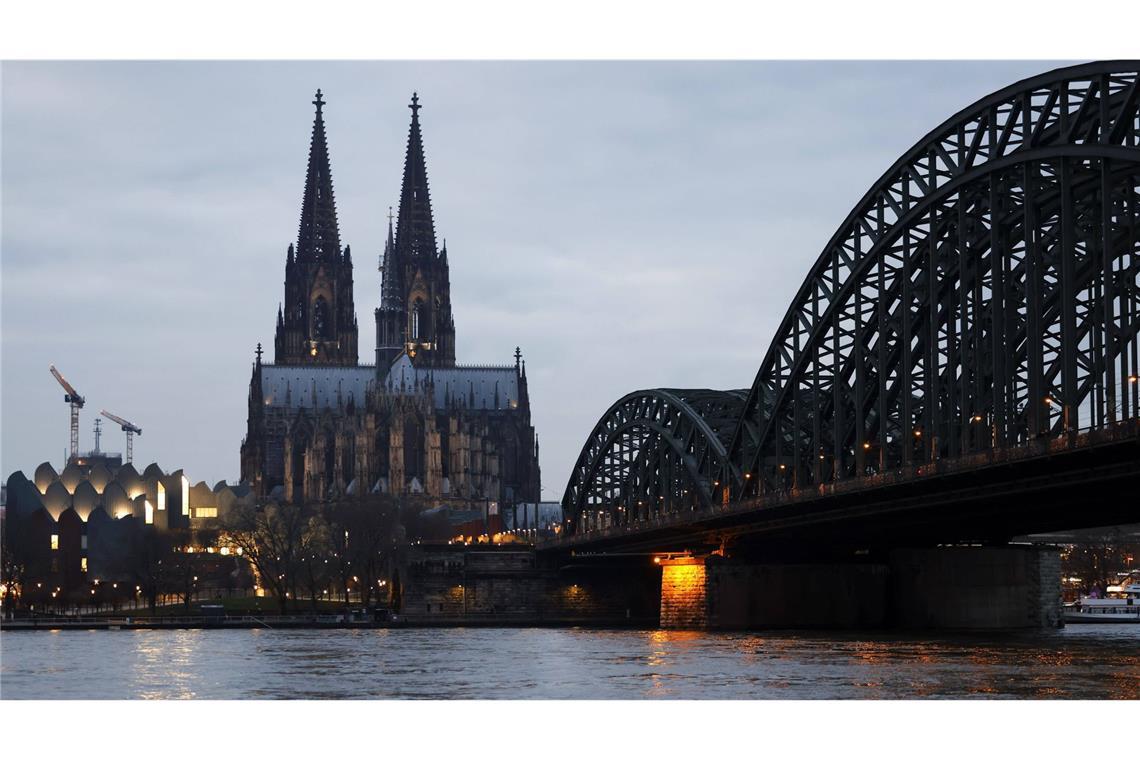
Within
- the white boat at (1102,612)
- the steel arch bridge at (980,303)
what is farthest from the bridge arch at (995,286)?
the white boat at (1102,612)

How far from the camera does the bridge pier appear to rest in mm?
113000

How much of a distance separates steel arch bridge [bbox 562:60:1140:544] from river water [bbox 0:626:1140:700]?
30.1 ft

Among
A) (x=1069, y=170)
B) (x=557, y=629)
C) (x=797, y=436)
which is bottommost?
(x=557, y=629)

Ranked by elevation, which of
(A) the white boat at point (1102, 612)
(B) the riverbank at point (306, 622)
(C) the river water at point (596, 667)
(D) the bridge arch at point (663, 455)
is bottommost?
(A) the white boat at point (1102, 612)

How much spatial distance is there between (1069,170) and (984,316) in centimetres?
1625

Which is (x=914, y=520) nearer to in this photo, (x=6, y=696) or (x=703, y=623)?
(x=703, y=623)

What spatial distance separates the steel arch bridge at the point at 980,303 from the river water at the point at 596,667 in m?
9.16

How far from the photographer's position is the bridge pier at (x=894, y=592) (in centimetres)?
11300

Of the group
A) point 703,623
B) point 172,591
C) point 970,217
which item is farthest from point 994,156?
point 172,591

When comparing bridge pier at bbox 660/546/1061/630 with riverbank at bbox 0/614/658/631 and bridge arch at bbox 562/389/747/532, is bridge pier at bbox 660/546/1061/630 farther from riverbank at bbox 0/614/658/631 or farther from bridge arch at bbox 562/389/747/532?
riverbank at bbox 0/614/658/631

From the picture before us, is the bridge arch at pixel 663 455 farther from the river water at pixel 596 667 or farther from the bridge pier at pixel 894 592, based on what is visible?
the river water at pixel 596 667

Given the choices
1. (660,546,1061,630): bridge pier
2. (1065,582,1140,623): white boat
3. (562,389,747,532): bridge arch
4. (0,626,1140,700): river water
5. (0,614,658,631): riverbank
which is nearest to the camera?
(0,626,1140,700): river water

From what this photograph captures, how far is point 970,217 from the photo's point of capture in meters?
89.5

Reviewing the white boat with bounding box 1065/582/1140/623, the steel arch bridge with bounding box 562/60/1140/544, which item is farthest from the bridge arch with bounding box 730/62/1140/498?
the white boat with bounding box 1065/582/1140/623
